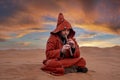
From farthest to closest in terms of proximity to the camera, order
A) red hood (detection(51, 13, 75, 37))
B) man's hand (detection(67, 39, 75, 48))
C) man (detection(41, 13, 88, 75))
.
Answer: red hood (detection(51, 13, 75, 37)), man (detection(41, 13, 88, 75)), man's hand (detection(67, 39, 75, 48))

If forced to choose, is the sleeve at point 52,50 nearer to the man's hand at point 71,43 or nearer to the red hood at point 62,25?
the red hood at point 62,25

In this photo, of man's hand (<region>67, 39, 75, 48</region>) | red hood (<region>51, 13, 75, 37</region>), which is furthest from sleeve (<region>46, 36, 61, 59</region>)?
man's hand (<region>67, 39, 75, 48</region>)

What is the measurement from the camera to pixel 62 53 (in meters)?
9.84

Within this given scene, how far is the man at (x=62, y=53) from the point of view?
386 inches

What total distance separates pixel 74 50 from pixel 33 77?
1360mm

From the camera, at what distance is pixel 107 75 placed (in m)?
10.7

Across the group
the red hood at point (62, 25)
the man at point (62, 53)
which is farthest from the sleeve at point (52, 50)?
the red hood at point (62, 25)

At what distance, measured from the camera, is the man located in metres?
9.80

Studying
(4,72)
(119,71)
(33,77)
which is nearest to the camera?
(33,77)

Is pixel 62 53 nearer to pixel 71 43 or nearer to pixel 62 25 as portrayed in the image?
pixel 71 43

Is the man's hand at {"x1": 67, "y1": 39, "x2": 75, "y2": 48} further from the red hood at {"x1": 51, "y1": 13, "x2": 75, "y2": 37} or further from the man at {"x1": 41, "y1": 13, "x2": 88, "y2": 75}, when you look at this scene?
the red hood at {"x1": 51, "y1": 13, "x2": 75, "y2": 37}

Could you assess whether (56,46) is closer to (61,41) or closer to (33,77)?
(61,41)

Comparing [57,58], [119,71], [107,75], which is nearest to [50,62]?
[57,58]

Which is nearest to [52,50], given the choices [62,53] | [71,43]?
[62,53]
